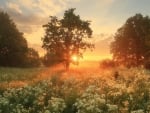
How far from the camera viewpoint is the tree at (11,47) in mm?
75938

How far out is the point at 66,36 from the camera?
7356cm

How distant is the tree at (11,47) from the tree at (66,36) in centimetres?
694

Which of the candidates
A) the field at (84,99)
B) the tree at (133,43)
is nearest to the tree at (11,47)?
the tree at (133,43)

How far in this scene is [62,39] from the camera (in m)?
73.5

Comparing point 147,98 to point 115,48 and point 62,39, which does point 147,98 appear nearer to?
point 62,39

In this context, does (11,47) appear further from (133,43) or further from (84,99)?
(84,99)

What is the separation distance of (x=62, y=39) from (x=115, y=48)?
38.3 ft

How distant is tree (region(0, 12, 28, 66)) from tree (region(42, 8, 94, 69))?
6935 millimetres

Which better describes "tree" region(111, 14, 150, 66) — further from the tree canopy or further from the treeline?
the tree canopy

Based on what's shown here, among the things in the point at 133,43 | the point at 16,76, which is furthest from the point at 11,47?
the point at 16,76

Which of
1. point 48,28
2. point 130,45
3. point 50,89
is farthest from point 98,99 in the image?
point 130,45

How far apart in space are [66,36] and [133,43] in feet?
42.1

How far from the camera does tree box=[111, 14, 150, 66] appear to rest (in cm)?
7700

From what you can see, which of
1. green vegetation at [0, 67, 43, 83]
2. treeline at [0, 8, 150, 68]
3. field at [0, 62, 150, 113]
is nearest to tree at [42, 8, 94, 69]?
treeline at [0, 8, 150, 68]
